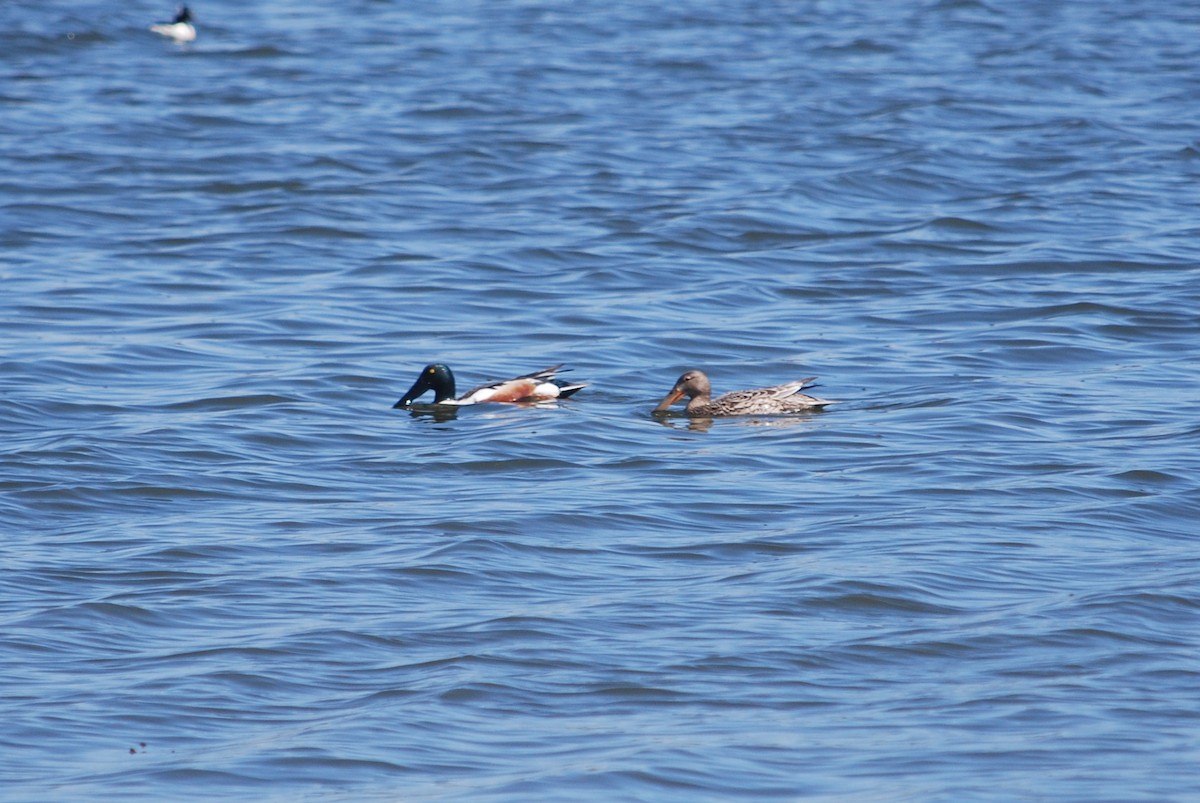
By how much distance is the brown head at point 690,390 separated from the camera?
40.4ft

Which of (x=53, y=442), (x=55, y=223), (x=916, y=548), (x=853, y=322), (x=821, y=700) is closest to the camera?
(x=821, y=700)

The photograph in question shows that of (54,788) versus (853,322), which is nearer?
(54,788)

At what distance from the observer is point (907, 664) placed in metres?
6.99

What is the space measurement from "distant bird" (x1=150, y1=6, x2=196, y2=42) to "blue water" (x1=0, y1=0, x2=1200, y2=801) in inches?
290

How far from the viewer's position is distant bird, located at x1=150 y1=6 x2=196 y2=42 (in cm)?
3350

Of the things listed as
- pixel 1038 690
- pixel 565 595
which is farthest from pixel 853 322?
pixel 1038 690

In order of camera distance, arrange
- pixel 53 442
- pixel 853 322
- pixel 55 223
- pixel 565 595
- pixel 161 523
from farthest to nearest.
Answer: pixel 55 223 < pixel 853 322 < pixel 53 442 < pixel 161 523 < pixel 565 595

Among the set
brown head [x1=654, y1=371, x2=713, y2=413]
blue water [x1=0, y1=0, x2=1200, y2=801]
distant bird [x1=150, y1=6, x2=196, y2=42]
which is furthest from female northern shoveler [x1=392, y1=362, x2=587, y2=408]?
distant bird [x1=150, y1=6, x2=196, y2=42]

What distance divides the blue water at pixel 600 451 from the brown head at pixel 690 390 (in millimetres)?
342

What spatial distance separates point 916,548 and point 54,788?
420 centimetres

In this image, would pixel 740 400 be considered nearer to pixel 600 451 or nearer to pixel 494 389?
pixel 600 451

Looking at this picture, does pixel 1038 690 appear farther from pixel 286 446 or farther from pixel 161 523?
pixel 286 446

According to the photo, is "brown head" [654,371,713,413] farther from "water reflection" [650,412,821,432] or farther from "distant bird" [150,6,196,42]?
"distant bird" [150,6,196,42]

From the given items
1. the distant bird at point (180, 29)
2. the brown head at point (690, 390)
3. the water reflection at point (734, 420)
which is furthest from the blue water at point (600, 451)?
the distant bird at point (180, 29)
